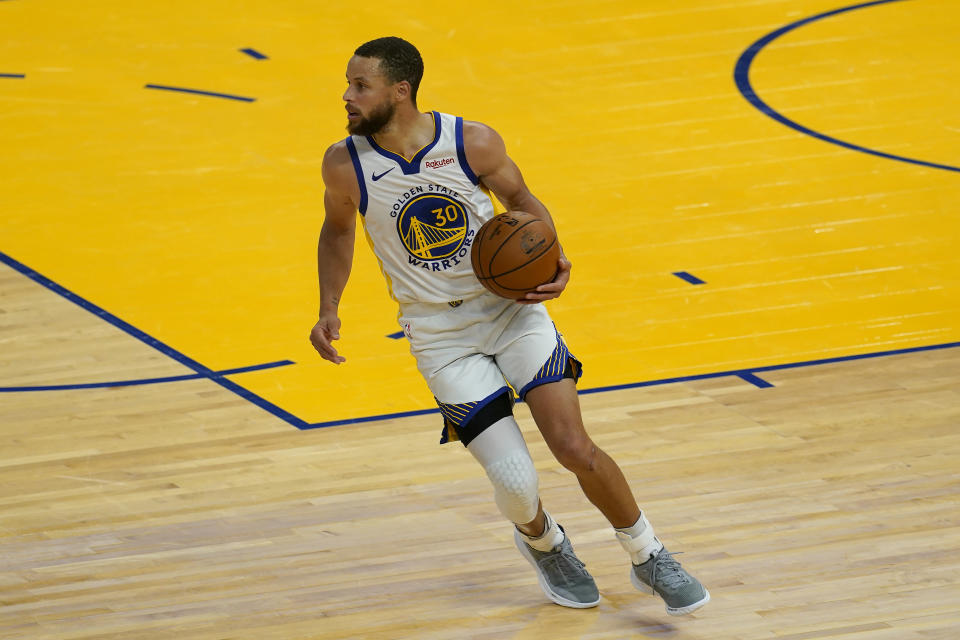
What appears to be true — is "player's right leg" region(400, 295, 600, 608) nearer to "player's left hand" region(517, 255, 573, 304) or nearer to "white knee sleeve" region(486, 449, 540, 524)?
"white knee sleeve" region(486, 449, 540, 524)

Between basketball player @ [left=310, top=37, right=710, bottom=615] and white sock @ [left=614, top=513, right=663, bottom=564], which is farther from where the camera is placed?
white sock @ [left=614, top=513, right=663, bottom=564]

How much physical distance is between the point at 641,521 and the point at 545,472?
52.6 inches

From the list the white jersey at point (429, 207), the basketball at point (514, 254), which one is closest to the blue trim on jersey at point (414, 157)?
the white jersey at point (429, 207)

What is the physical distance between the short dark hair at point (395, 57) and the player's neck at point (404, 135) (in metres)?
0.07

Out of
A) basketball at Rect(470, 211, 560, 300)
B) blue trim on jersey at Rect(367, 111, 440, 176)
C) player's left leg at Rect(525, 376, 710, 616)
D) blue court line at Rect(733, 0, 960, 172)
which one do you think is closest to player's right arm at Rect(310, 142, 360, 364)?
blue trim on jersey at Rect(367, 111, 440, 176)

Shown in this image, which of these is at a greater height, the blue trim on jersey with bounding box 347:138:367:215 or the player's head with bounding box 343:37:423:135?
the player's head with bounding box 343:37:423:135

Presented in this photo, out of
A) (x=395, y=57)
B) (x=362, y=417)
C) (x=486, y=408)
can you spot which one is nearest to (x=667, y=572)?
(x=486, y=408)

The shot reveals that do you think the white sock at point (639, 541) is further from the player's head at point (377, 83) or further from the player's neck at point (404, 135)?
the player's head at point (377, 83)

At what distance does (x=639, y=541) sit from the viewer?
5035 millimetres

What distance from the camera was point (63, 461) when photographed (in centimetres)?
668

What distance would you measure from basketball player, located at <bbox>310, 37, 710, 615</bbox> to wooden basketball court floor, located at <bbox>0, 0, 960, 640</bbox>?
17.3 inches

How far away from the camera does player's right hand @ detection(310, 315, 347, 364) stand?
5008 mm

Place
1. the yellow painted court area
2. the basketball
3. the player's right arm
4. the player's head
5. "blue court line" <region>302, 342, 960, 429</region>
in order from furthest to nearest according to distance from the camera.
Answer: the yellow painted court area → "blue court line" <region>302, 342, 960, 429</region> → the player's right arm → the player's head → the basketball

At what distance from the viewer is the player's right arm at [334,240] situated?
4.98 m
